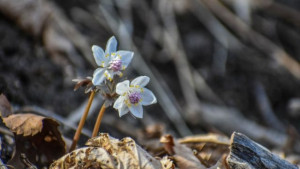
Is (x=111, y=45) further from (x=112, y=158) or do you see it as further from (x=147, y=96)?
(x=112, y=158)

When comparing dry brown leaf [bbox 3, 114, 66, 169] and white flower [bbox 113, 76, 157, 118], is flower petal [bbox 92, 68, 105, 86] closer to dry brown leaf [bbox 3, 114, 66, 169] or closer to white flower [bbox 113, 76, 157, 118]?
white flower [bbox 113, 76, 157, 118]

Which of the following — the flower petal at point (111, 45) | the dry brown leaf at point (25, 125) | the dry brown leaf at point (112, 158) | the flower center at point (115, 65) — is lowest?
the dry brown leaf at point (112, 158)

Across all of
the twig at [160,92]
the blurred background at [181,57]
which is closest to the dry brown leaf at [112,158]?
the blurred background at [181,57]

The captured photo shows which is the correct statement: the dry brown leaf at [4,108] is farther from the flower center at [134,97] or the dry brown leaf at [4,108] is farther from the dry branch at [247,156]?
the dry branch at [247,156]

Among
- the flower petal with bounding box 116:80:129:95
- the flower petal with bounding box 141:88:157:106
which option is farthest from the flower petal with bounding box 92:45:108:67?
the flower petal with bounding box 141:88:157:106

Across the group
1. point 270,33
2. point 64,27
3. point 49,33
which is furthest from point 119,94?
point 270,33
